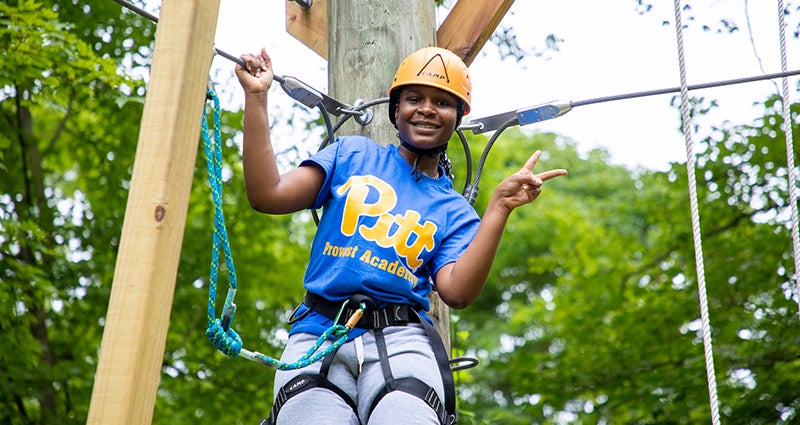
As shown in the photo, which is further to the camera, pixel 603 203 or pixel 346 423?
pixel 603 203

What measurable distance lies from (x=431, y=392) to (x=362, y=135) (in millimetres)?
1074

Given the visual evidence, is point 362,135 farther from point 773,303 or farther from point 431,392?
point 773,303

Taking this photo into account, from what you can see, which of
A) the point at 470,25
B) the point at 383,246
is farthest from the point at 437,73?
the point at 470,25

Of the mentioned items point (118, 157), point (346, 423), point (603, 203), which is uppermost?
point (603, 203)

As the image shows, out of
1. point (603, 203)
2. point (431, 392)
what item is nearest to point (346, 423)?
point (431, 392)

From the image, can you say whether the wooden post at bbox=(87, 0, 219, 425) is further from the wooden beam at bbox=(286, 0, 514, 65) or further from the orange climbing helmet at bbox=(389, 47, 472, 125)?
the wooden beam at bbox=(286, 0, 514, 65)

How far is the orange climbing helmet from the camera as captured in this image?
284 cm

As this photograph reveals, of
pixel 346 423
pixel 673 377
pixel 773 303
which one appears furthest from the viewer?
pixel 673 377

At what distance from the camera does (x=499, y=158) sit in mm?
14070

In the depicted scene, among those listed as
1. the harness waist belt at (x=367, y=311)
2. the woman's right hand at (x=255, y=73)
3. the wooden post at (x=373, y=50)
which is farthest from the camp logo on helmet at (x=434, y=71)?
the harness waist belt at (x=367, y=311)

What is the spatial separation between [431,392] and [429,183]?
0.68 meters

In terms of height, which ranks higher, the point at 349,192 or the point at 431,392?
the point at 349,192

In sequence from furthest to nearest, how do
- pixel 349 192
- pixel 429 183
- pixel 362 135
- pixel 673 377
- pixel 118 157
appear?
pixel 118 157
pixel 673 377
pixel 362 135
pixel 429 183
pixel 349 192

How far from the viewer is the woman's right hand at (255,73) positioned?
2.35 m
